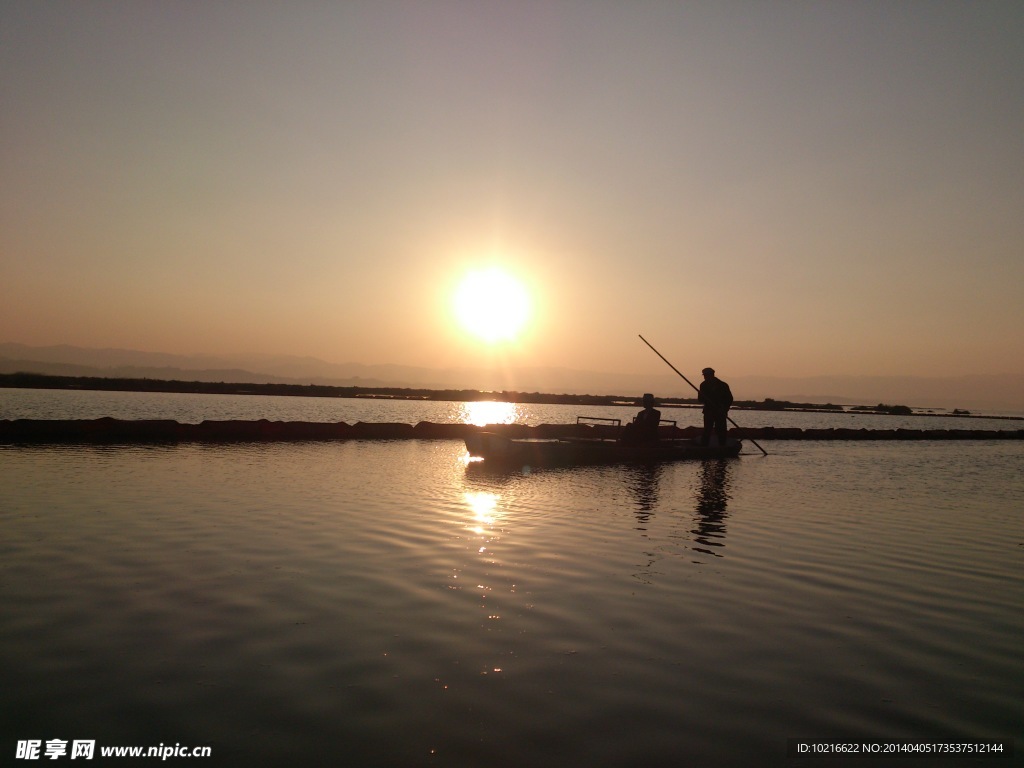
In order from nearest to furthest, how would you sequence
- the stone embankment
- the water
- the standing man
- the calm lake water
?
the calm lake water, the stone embankment, the standing man, the water

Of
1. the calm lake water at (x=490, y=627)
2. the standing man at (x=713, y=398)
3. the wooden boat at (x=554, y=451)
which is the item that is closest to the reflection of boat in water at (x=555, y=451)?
the wooden boat at (x=554, y=451)

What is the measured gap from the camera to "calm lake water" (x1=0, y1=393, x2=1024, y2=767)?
507cm

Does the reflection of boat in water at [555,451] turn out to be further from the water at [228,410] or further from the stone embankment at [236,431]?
the water at [228,410]

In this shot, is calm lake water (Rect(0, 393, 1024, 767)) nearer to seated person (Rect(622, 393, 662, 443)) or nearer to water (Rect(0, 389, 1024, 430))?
seated person (Rect(622, 393, 662, 443))

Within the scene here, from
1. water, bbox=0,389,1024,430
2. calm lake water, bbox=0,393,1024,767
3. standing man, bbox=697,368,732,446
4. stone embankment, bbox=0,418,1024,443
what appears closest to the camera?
calm lake water, bbox=0,393,1024,767

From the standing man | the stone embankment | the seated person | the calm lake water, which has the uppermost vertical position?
the standing man

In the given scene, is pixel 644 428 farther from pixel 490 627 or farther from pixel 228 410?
pixel 228 410

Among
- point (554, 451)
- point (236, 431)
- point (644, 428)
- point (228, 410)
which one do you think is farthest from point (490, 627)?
point (228, 410)

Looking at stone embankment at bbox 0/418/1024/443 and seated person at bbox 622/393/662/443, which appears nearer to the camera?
stone embankment at bbox 0/418/1024/443

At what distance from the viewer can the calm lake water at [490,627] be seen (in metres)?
5.07

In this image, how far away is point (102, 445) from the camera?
25.1 m

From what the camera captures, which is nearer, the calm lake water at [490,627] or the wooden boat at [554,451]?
the calm lake water at [490,627]

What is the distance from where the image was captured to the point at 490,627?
7.28 metres

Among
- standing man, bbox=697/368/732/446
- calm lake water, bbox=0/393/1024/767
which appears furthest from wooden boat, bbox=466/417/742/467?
calm lake water, bbox=0/393/1024/767
